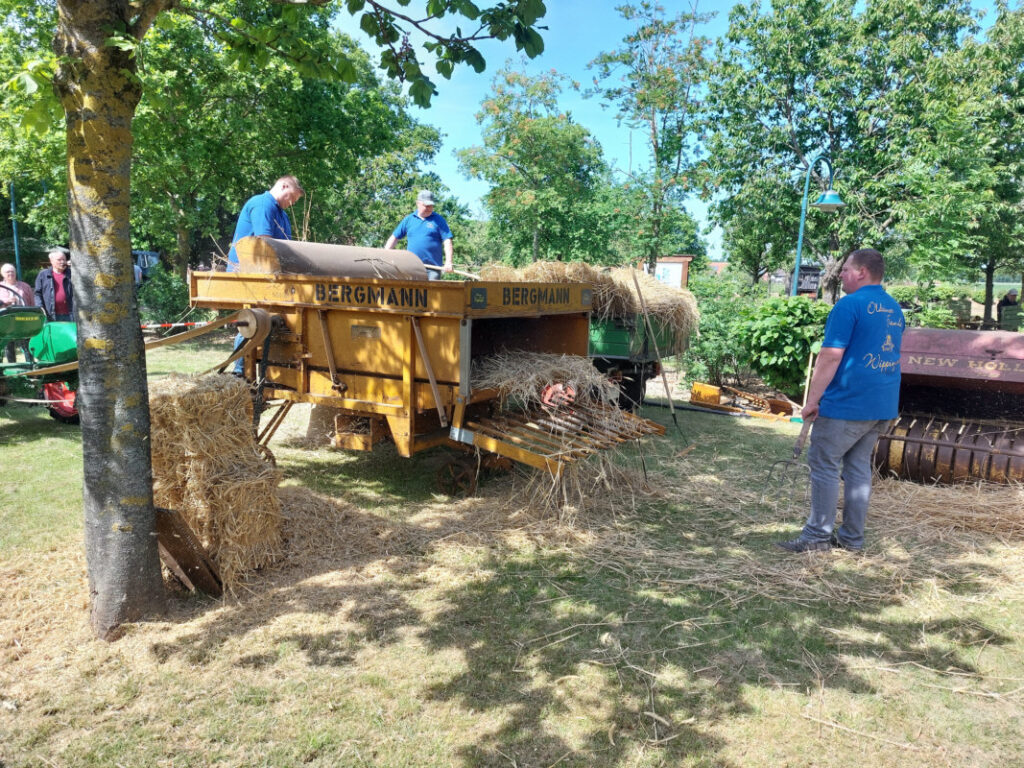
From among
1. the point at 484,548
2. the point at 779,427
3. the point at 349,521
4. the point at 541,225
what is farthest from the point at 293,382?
the point at 541,225

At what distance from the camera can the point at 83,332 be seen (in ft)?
9.73

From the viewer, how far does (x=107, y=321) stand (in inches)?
117

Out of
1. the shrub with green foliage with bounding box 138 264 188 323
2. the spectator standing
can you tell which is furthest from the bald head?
the shrub with green foliage with bounding box 138 264 188 323

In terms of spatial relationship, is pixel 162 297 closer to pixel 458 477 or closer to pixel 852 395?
pixel 458 477

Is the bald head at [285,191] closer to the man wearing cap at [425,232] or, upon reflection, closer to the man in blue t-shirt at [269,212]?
the man in blue t-shirt at [269,212]

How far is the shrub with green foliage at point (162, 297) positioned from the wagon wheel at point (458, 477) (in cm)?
1454

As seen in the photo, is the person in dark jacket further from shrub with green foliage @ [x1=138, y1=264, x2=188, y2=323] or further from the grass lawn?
shrub with green foliage @ [x1=138, y1=264, x2=188, y2=323]

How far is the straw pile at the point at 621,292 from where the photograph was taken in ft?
23.4

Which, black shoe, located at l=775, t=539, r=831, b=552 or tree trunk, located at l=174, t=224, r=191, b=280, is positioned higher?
tree trunk, located at l=174, t=224, r=191, b=280

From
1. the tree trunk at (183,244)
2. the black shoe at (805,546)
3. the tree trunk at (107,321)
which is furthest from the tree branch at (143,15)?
the tree trunk at (183,244)

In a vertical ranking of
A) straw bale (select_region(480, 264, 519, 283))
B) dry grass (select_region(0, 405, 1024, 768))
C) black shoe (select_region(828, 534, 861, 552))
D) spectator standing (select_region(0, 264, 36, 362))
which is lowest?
dry grass (select_region(0, 405, 1024, 768))

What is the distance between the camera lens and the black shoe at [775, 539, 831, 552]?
4.37 metres

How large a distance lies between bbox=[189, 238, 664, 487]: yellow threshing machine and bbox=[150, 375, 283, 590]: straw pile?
1174 millimetres

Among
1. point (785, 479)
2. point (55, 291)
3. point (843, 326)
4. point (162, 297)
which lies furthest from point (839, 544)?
point (162, 297)
